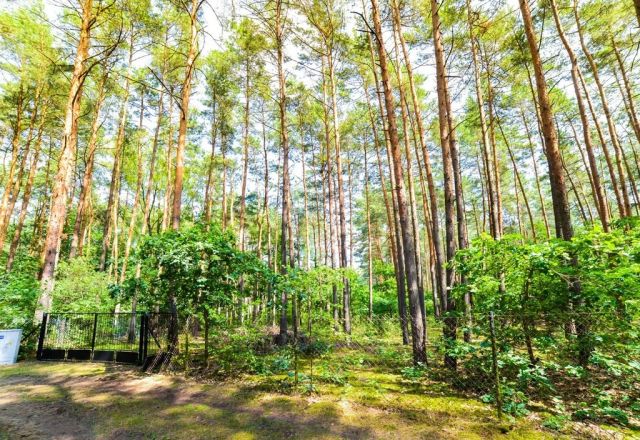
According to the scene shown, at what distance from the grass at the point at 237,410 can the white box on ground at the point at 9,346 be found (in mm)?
1897

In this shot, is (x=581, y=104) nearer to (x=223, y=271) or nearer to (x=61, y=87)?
(x=223, y=271)

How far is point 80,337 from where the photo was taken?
7703 millimetres

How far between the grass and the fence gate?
1.59 m

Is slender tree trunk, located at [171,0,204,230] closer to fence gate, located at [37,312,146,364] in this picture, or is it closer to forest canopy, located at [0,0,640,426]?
forest canopy, located at [0,0,640,426]

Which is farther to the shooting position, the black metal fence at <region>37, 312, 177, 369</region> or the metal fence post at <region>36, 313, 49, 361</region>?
the metal fence post at <region>36, 313, 49, 361</region>

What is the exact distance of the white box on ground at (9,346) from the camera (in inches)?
272

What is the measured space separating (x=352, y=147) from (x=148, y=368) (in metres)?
14.1

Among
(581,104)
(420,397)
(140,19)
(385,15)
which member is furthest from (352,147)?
(420,397)

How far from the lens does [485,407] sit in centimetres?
389

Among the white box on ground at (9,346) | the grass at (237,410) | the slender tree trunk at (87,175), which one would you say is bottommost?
the grass at (237,410)

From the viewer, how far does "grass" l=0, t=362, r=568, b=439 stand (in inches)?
133

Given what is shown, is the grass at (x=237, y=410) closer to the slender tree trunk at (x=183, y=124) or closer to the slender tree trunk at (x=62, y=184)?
the slender tree trunk at (x=62, y=184)

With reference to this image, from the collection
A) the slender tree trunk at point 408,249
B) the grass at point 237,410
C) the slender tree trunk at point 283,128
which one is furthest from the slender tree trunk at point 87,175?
the slender tree trunk at point 408,249

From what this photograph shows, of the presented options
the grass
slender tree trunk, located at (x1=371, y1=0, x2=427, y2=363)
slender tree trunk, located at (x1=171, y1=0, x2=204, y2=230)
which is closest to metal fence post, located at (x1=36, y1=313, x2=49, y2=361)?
the grass
